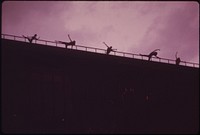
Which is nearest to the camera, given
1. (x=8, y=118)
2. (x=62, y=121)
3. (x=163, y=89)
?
(x=8, y=118)

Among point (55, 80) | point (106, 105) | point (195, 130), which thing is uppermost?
point (55, 80)

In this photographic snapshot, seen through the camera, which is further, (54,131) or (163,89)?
(163,89)

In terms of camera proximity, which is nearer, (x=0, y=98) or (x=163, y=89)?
(x=0, y=98)

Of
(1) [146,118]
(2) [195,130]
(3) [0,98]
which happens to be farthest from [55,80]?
(2) [195,130]

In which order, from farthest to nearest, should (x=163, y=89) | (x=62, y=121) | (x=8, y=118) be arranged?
(x=163, y=89)
(x=62, y=121)
(x=8, y=118)

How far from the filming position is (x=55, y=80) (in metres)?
25.4

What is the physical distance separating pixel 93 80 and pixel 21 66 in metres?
5.63

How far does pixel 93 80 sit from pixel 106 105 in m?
2.13

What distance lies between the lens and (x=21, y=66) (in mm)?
24453

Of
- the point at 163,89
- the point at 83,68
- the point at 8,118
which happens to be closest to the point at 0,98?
the point at 8,118

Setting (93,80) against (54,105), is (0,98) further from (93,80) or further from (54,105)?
(93,80)

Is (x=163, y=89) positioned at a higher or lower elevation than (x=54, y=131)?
higher

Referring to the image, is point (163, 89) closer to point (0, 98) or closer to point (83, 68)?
point (83, 68)

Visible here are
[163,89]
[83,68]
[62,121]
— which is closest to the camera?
[62,121]
